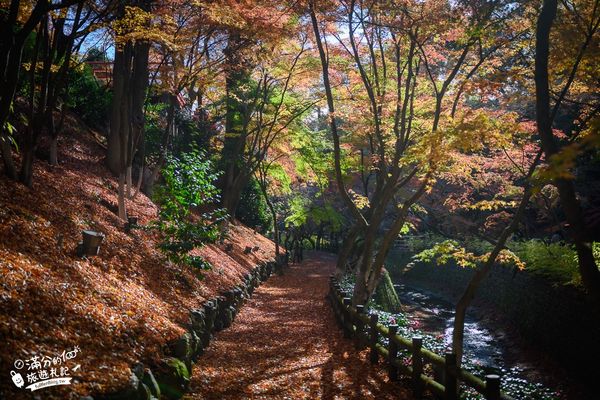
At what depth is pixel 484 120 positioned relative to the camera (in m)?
A: 7.31

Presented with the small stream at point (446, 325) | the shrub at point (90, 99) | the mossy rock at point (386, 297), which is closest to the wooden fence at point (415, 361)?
the small stream at point (446, 325)

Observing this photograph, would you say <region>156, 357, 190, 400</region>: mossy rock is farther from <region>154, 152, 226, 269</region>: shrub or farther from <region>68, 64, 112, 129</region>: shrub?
<region>68, 64, 112, 129</region>: shrub

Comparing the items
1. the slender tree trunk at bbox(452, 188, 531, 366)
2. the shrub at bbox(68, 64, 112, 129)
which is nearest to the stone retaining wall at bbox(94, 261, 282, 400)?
the slender tree trunk at bbox(452, 188, 531, 366)

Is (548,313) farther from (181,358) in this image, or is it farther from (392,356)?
(181,358)

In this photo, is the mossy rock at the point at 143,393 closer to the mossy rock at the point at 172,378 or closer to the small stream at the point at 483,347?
the mossy rock at the point at 172,378

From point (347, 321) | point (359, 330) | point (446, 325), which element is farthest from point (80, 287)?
point (446, 325)

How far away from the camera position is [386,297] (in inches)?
635

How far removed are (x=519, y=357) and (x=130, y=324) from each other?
35.6 feet

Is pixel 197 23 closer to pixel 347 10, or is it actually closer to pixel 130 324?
pixel 347 10

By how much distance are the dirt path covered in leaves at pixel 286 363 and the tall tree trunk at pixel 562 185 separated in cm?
317

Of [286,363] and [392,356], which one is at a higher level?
[392,356]

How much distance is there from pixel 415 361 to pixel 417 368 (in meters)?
0.11

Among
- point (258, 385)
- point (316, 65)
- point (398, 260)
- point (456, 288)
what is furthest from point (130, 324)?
point (398, 260)

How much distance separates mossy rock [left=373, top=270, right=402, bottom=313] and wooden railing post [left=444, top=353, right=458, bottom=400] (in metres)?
9.70
